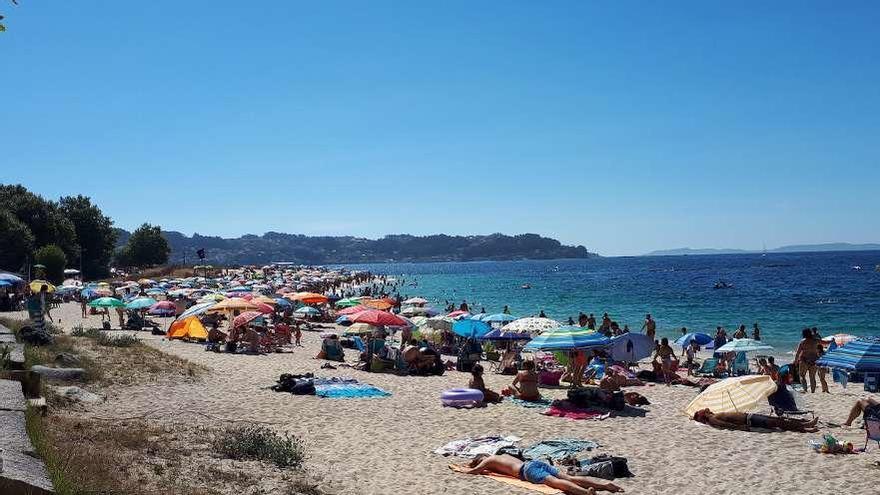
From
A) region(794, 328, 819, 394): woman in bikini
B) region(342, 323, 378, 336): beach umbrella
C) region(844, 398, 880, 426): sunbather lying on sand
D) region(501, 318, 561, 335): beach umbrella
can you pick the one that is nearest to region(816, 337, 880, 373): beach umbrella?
region(844, 398, 880, 426): sunbather lying on sand

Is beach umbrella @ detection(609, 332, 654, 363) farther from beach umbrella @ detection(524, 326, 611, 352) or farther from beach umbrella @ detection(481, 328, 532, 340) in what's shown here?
beach umbrella @ detection(524, 326, 611, 352)

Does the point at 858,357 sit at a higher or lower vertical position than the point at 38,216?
lower

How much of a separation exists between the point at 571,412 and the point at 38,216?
168ft

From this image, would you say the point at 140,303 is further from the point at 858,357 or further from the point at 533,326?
the point at 858,357

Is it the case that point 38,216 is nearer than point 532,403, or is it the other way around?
point 532,403

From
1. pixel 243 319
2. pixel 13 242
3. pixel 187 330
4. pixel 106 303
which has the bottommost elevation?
pixel 187 330

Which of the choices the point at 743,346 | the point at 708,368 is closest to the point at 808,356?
the point at 743,346

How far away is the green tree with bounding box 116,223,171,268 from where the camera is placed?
243 feet

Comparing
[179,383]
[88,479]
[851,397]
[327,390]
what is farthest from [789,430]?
[179,383]

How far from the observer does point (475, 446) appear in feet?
31.6

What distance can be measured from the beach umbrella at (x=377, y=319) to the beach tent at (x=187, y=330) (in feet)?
19.7

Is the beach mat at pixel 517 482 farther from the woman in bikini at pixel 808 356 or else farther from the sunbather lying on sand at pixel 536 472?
the woman in bikini at pixel 808 356

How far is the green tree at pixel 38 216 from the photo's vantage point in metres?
50.6

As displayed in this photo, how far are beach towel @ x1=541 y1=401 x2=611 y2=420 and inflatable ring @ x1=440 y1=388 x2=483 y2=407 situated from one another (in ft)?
4.30
